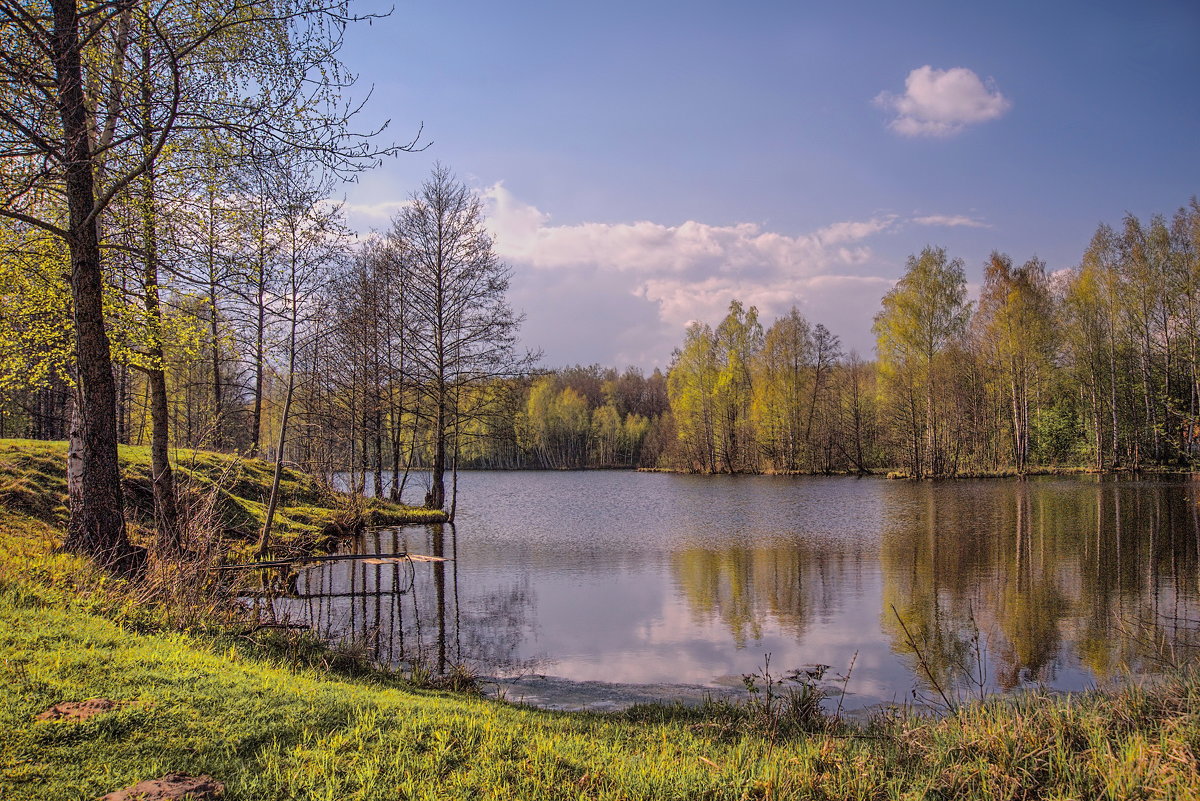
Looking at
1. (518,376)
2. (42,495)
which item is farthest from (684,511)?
(42,495)

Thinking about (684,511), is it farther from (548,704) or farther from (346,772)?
(346,772)

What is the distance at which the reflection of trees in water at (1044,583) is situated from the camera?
8789 millimetres

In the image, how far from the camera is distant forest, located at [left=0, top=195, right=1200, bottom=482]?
12.4 metres

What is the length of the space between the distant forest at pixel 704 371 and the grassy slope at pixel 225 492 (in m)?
0.90

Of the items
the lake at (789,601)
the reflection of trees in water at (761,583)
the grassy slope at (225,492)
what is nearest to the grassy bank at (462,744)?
the lake at (789,601)

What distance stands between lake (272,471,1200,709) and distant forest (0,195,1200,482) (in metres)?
4.00

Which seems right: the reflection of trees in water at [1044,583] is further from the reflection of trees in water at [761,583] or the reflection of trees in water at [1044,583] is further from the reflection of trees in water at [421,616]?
the reflection of trees in water at [421,616]

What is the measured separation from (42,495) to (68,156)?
7865 mm

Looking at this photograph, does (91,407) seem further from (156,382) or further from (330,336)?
(330,336)

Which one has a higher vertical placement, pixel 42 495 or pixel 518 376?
pixel 518 376

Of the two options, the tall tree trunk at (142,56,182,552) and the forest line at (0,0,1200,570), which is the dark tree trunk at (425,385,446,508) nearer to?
the forest line at (0,0,1200,570)

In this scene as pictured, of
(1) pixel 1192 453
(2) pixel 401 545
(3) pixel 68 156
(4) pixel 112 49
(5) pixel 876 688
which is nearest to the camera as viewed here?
(3) pixel 68 156

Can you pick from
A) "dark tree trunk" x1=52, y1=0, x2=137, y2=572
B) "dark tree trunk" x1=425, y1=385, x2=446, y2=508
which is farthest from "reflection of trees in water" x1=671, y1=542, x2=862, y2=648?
"dark tree trunk" x1=425, y1=385, x2=446, y2=508

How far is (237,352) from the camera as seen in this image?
43.6 ft
